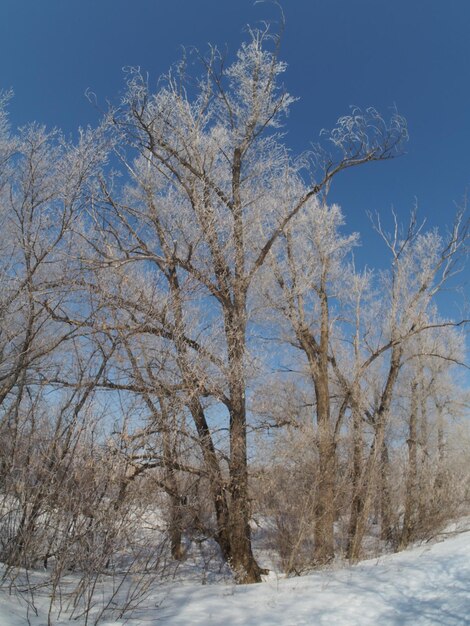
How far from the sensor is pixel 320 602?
6.25m

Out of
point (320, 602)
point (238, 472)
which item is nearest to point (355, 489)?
point (238, 472)

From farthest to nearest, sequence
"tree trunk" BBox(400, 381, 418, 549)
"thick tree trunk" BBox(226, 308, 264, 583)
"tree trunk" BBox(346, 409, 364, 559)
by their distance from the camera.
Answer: "tree trunk" BBox(400, 381, 418, 549)
"tree trunk" BBox(346, 409, 364, 559)
"thick tree trunk" BBox(226, 308, 264, 583)

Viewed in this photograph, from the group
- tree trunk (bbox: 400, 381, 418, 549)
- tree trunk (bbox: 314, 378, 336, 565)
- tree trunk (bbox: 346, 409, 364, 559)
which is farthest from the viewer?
tree trunk (bbox: 400, 381, 418, 549)

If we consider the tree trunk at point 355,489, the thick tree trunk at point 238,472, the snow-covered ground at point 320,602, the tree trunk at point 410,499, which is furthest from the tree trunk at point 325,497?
the tree trunk at point 410,499

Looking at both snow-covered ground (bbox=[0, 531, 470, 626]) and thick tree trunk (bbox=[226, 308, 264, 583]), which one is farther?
thick tree trunk (bbox=[226, 308, 264, 583])

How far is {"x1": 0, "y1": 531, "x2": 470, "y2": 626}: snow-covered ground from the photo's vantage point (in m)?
5.36

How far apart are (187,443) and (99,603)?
2962 millimetres

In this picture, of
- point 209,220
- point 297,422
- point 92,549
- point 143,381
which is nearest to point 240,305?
point 209,220

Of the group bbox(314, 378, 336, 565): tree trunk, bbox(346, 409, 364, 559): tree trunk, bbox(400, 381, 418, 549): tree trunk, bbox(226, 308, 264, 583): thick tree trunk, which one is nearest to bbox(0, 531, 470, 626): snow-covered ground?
bbox(226, 308, 264, 583): thick tree trunk

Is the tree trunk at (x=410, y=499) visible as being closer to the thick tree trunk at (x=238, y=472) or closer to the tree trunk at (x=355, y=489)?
the tree trunk at (x=355, y=489)

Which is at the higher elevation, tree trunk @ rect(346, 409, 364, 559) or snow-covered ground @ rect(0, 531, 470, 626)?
tree trunk @ rect(346, 409, 364, 559)

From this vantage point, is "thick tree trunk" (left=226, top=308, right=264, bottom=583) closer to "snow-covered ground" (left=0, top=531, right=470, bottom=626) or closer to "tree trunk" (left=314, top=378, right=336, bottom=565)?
"snow-covered ground" (left=0, top=531, right=470, bottom=626)

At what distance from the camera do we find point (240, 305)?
975 centimetres

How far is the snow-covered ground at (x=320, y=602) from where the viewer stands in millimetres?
5355
